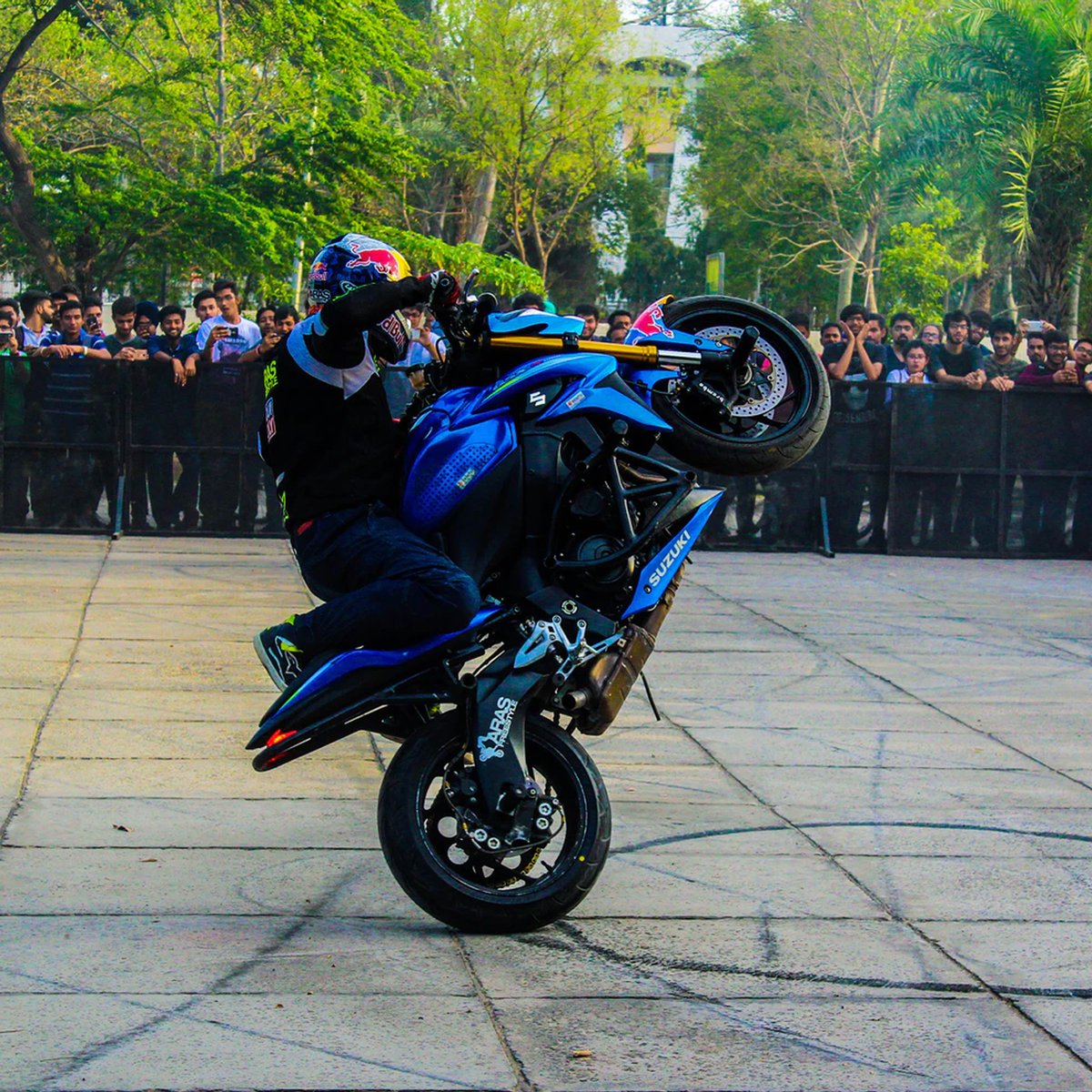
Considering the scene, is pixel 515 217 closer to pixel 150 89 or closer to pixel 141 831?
pixel 150 89

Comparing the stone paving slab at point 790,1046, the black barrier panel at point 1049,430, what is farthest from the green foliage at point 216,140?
the stone paving slab at point 790,1046

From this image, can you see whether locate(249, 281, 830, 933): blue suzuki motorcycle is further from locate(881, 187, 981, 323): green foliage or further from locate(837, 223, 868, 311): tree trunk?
locate(837, 223, 868, 311): tree trunk

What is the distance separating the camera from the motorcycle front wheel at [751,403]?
211 inches

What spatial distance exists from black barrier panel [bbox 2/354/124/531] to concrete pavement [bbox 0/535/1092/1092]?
16.7ft

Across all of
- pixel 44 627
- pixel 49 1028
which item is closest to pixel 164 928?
pixel 49 1028

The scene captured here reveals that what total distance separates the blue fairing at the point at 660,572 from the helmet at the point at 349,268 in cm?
105

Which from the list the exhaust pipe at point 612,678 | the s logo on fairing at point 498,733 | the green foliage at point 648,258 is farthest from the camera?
the green foliage at point 648,258

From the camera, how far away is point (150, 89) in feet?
102

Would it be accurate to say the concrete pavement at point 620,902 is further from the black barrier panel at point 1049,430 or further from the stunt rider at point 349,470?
the black barrier panel at point 1049,430

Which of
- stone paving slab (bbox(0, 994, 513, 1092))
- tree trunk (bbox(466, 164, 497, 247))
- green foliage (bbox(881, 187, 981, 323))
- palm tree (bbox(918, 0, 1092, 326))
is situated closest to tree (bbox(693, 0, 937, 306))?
green foliage (bbox(881, 187, 981, 323))

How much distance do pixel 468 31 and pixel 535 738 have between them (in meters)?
38.9

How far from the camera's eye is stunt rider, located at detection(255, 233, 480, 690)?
15.5ft

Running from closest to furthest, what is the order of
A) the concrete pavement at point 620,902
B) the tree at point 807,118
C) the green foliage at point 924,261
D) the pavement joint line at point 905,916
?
the concrete pavement at point 620,902 < the pavement joint line at point 905,916 < the tree at point 807,118 < the green foliage at point 924,261

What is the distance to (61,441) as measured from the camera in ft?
47.1
